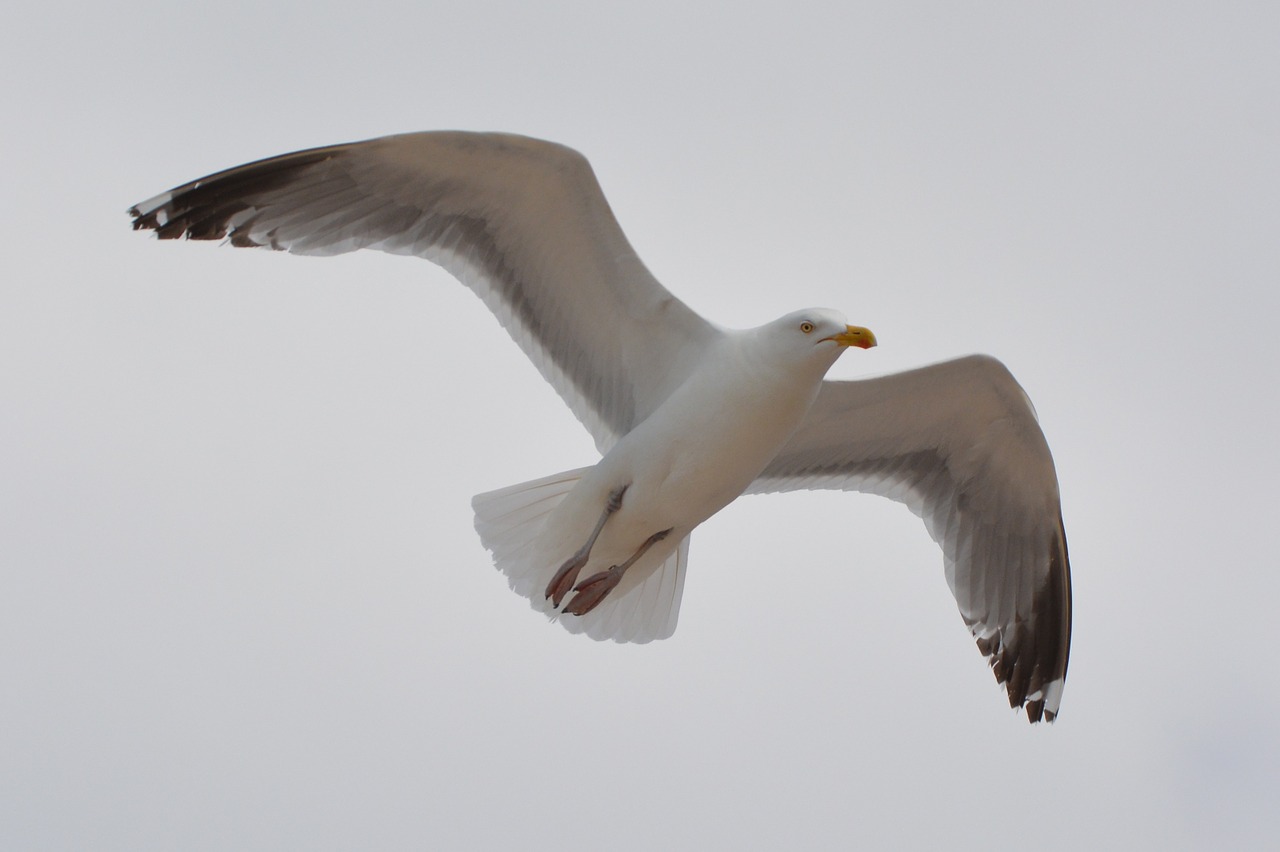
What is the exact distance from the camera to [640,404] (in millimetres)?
7199

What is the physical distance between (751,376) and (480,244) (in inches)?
56.9

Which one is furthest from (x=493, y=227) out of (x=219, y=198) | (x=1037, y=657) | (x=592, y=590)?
(x=1037, y=657)

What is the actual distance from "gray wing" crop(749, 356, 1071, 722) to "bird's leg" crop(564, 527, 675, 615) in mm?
954

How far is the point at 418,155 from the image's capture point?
6.65 m

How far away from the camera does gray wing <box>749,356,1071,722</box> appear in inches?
293

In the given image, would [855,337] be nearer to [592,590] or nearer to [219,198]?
[592,590]

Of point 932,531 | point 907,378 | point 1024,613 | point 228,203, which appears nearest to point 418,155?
point 228,203

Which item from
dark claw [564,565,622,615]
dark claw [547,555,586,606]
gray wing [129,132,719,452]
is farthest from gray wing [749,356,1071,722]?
dark claw [547,555,586,606]

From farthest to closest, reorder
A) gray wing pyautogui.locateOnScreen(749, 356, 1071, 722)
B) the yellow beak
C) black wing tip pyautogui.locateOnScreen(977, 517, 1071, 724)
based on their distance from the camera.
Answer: black wing tip pyautogui.locateOnScreen(977, 517, 1071, 724), gray wing pyautogui.locateOnScreen(749, 356, 1071, 722), the yellow beak

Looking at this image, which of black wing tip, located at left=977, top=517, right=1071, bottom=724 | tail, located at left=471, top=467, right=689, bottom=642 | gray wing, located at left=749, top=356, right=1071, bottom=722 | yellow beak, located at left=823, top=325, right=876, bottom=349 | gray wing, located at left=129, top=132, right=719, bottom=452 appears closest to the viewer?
yellow beak, located at left=823, top=325, right=876, bottom=349

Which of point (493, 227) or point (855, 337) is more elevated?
point (493, 227)

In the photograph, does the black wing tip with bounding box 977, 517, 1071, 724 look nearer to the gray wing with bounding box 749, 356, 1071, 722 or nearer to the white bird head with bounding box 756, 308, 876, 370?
the gray wing with bounding box 749, 356, 1071, 722

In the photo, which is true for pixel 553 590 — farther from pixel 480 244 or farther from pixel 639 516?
pixel 480 244

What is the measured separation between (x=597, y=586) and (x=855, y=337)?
160cm
